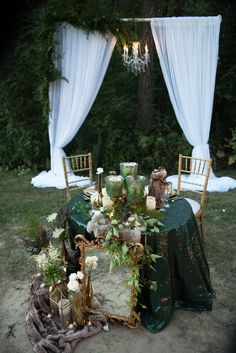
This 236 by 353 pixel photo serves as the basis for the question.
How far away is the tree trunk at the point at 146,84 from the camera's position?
18.0 ft

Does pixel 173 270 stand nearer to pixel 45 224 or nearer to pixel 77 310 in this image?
pixel 77 310

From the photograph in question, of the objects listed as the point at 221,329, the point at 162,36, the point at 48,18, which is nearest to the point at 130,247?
the point at 221,329

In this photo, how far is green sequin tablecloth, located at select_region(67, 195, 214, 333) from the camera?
2288mm

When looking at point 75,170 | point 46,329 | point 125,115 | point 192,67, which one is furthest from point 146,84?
point 46,329

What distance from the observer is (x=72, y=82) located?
5160 millimetres

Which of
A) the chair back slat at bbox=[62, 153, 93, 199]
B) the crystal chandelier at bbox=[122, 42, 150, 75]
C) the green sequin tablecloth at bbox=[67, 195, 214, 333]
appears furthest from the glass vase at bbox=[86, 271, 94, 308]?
the crystal chandelier at bbox=[122, 42, 150, 75]

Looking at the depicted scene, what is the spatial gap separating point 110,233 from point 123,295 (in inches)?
22.8

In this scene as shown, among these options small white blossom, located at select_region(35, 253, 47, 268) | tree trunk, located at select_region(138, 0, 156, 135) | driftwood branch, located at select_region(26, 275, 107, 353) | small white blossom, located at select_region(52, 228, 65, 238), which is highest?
tree trunk, located at select_region(138, 0, 156, 135)

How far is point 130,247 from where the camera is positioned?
209 centimetres

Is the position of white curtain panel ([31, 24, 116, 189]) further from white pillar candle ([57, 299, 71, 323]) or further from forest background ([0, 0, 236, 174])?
white pillar candle ([57, 299, 71, 323])

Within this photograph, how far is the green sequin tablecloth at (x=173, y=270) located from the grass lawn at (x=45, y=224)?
21 centimetres

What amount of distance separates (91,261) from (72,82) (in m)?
3.63

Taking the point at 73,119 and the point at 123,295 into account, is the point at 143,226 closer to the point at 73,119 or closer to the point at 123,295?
the point at 123,295

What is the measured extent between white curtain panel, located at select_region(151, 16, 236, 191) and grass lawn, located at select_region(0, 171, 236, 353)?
1024 mm
